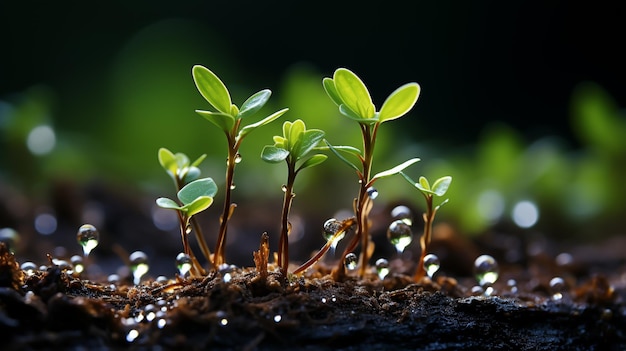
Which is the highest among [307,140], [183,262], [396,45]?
[396,45]

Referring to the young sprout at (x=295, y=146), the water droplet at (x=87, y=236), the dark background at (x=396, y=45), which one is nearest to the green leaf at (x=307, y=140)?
the young sprout at (x=295, y=146)

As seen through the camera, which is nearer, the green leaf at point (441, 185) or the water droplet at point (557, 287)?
the green leaf at point (441, 185)

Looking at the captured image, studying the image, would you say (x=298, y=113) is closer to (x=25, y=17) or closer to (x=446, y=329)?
(x=446, y=329)

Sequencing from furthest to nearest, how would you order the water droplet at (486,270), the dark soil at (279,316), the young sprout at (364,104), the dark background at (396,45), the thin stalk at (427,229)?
the dark background at (396,45) → the water droplet at (486,270) → the thin stalk at (427,229) → the young sprout at (364,104) → the dark soil at (279,316)

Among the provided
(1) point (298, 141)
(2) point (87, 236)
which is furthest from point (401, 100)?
(2) point (87, 236)

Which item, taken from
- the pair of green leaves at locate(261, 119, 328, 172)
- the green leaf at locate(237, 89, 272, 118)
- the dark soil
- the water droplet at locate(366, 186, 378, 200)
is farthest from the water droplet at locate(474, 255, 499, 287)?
the green leaf at locate(237, 89, 272, 118)

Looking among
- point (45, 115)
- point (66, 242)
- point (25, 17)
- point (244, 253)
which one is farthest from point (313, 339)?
point (25, 17)

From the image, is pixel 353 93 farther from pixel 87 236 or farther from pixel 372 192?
pixel 87 236

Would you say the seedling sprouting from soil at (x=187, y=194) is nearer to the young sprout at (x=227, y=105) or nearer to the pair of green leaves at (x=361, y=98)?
the young sprout at (x=227, y=105)
